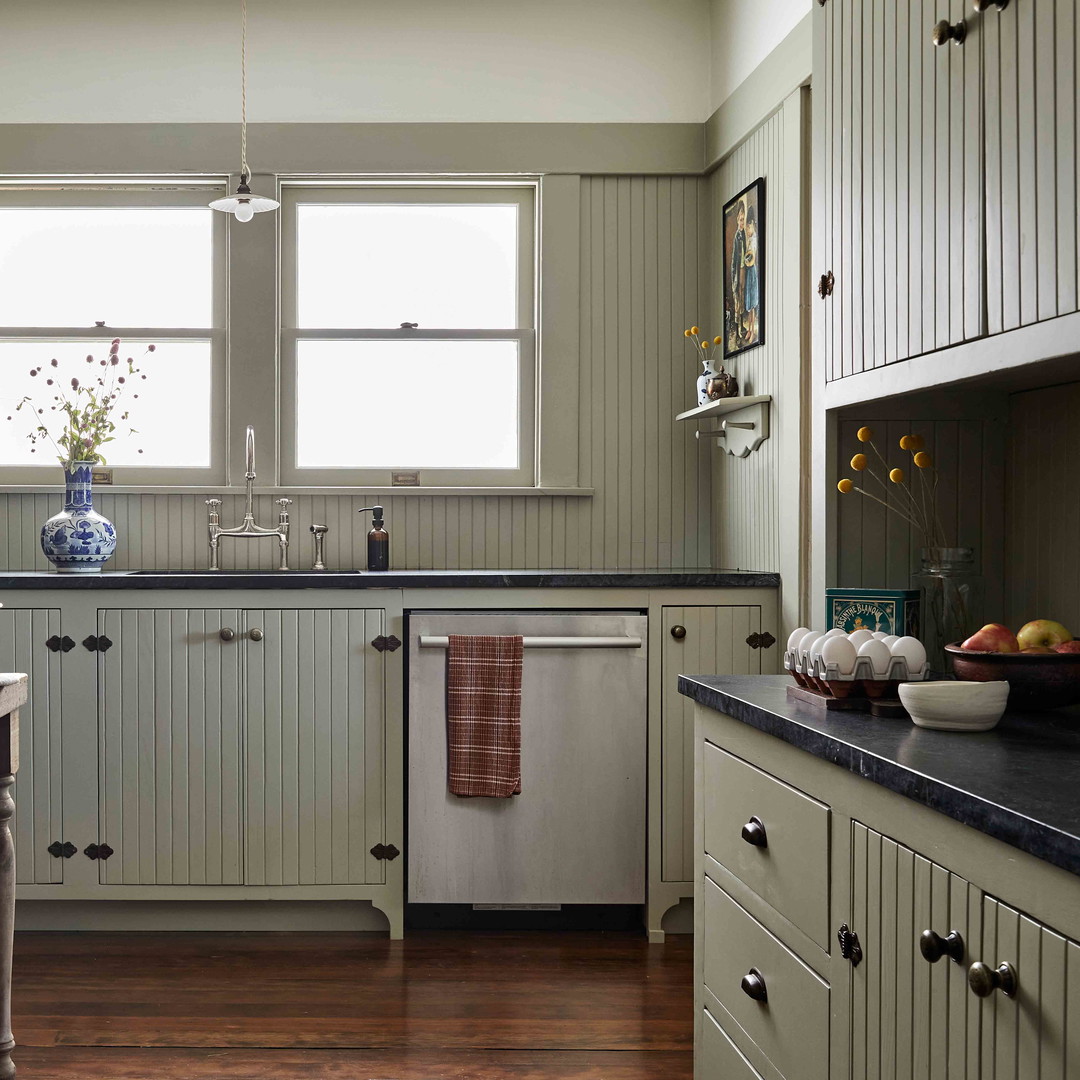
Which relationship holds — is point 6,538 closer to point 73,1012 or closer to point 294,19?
point 73,1012

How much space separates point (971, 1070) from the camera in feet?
3.41

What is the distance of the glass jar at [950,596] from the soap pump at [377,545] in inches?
79.2

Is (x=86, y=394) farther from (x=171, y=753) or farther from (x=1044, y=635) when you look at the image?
(x=1044, y=635)

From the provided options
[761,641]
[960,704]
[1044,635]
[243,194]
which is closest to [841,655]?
[960,704]

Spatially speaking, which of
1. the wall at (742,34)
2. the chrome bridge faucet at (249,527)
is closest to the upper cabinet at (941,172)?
the wall at (742,34)

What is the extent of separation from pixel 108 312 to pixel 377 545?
1.30 metres

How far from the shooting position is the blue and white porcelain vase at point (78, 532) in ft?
10.8

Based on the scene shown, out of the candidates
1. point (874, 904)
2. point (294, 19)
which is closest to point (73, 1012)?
point (874, 904)

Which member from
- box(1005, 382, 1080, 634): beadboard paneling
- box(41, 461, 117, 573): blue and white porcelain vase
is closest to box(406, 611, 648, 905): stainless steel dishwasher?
box(41, 461, 117, 573): blue and white porcelain vase

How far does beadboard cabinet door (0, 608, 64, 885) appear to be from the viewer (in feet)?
9.80

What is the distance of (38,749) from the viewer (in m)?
2.99

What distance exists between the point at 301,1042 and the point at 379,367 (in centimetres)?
222

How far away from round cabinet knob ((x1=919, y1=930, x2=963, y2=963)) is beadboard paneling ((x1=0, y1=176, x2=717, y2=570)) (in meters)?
2.60

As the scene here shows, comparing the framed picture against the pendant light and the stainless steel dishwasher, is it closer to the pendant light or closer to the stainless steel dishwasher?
the stainless steel dishwasher
